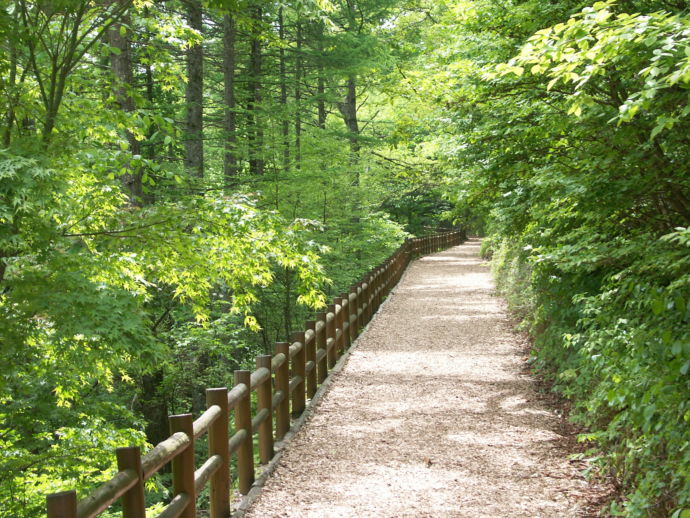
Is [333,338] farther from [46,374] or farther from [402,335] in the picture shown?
[46,374]

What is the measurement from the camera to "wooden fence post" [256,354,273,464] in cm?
604

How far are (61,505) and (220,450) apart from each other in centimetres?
234

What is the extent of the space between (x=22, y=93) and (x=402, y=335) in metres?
8.72

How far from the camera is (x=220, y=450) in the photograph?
4.88 m

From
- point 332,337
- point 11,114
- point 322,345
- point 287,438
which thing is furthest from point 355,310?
point 11,114

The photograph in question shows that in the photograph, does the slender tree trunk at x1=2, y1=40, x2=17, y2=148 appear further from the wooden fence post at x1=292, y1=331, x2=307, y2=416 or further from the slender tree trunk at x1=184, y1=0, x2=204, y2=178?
the slender tree trunk at x1=184, y1=0, x2=204, y2=178

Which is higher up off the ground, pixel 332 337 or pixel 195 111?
pixel 195 111

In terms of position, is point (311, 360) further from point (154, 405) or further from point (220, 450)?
point (154, 405)

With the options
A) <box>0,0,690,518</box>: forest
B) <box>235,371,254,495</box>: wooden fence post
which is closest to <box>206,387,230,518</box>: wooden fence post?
<box>235,371,254,495</box>: wooden fence post

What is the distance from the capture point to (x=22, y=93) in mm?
5262

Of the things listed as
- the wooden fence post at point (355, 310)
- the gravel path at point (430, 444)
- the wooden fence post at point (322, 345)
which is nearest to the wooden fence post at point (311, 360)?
the gravel path at point (430, 444)

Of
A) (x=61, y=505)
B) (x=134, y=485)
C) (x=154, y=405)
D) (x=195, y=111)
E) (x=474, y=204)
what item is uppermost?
(x=195, y=111)

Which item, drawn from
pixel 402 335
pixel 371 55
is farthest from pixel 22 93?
pixel 371 55

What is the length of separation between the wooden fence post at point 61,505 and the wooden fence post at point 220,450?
2.15m
